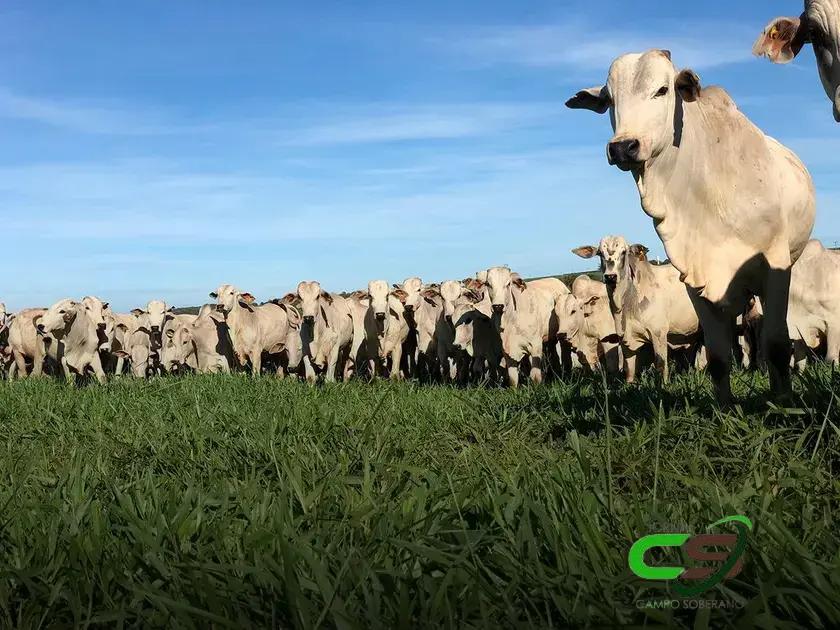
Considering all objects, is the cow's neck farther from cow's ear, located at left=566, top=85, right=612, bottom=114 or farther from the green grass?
the green grass

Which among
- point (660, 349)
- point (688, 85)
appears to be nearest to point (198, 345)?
point (660, 349)

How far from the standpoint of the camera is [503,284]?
1697 centimetres

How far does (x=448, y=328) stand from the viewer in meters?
20.1

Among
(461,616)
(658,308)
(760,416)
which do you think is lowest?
(461,616)

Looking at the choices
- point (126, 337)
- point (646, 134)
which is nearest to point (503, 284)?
point (646, 134)

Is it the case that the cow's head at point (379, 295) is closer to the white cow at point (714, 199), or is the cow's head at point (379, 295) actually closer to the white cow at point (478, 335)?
the white cow at point (478, 335)

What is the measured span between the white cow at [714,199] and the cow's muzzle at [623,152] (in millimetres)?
117

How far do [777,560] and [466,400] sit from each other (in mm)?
5060

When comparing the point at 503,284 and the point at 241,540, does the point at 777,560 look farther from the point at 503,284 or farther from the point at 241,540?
the point at 503,284

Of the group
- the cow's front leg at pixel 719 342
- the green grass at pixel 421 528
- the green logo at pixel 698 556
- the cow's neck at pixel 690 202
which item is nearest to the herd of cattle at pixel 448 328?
the cow's front leg at pixel 719 342

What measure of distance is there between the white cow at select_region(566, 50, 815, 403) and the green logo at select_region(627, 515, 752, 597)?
3.18 metres

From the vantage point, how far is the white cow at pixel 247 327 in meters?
21.8

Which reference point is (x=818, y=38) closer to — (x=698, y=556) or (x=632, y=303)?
(x=698, y=556)

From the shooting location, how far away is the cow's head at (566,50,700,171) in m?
5.90
